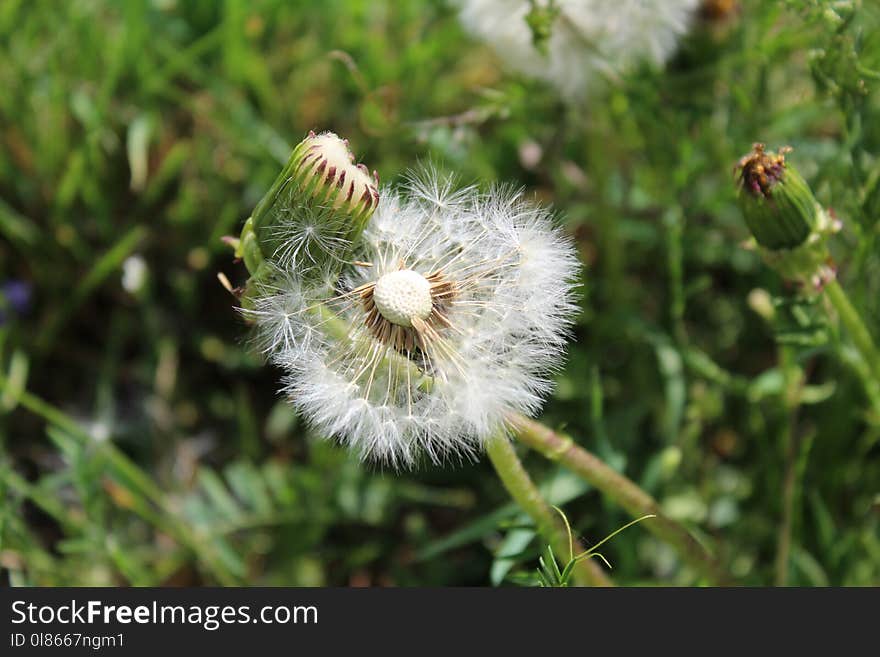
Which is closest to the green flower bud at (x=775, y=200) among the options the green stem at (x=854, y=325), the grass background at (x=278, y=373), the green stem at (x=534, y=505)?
the green stem at (x=854, y=325)

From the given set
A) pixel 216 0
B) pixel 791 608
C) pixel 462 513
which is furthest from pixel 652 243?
pixel 216 0

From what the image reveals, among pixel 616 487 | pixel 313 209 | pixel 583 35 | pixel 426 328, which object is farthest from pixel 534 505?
pixel 583 35

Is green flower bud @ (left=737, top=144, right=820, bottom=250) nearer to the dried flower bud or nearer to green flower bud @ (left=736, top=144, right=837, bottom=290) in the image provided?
green flower bud @ (left=736, top=144, right=837, bottom=290)

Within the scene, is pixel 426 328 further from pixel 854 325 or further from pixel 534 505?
pixel 854 325

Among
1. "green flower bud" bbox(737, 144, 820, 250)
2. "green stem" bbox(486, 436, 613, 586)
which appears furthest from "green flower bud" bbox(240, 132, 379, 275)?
"green flower bud" bbox(737, 144, 820, 250)

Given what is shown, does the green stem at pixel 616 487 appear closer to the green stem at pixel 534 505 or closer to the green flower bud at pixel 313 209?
the green stem at pixel 534 505

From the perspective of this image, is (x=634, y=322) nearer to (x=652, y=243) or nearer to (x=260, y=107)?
(x=652, y=243)
